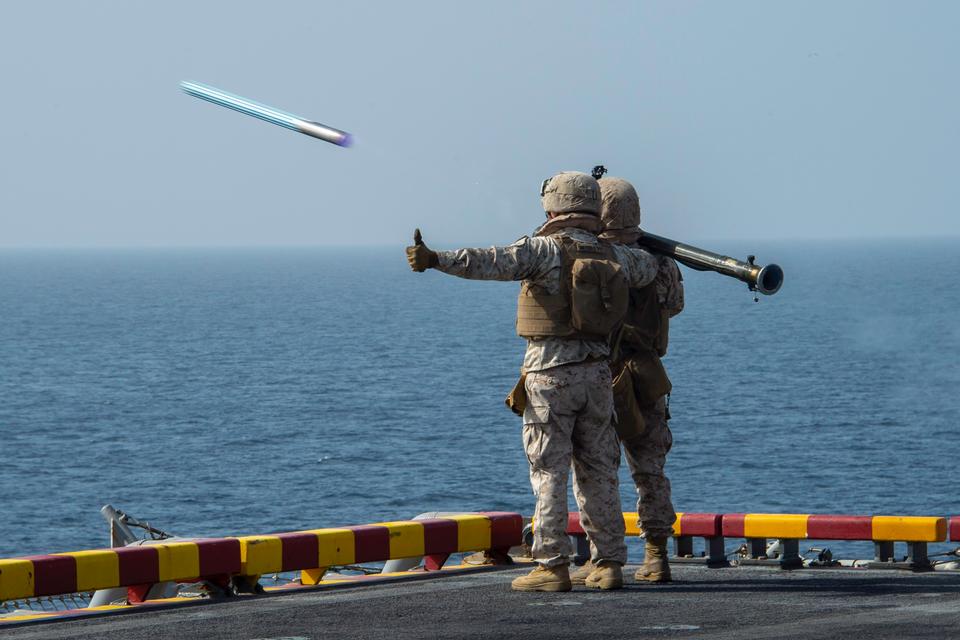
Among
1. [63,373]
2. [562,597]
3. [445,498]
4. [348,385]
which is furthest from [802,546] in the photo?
[63,373]

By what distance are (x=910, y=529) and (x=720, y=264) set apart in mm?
2337

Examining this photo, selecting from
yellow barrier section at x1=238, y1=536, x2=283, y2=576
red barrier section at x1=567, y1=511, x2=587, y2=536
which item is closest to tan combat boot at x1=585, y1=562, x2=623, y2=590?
red barrier section at x1=567, y1=511, x2=587, y2=536

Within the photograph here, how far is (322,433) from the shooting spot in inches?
2501

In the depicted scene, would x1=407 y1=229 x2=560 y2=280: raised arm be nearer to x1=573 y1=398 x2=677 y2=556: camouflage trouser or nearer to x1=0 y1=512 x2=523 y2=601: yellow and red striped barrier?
x1=573 y1=398 x2=677 y2=556: camouflage trouser

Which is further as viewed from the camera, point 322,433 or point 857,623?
point 322,433

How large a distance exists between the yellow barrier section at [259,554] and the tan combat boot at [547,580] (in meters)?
1.55

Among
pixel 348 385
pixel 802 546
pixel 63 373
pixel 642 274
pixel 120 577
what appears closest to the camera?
pixel 120 577

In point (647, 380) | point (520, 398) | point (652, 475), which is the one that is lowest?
point (652, 475)

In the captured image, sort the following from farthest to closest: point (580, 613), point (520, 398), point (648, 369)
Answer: point (648, 369) → point (520, 398) → point (580, 613)

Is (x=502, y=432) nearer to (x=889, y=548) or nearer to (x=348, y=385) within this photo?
(x=348, y=385)

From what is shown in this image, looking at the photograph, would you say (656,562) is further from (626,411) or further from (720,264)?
(720,264)

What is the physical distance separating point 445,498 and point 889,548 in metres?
34.5

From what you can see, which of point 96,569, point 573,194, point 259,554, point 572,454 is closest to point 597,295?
point 573,194

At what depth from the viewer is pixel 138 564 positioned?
1064 cm
